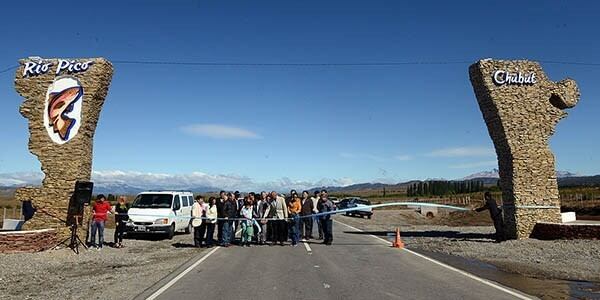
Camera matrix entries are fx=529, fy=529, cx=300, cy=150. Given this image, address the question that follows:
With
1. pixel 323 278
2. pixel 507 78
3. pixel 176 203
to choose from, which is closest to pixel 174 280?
pixel 323 278

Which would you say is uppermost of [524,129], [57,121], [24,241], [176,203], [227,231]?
[524,129]

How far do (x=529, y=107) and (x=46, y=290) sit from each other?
18.1 metres

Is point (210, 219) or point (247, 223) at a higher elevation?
point (210, 219)

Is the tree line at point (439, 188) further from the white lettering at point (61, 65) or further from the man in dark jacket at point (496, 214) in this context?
the white lettering at point (61, 65)

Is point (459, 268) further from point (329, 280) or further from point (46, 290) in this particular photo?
point (46, 290)

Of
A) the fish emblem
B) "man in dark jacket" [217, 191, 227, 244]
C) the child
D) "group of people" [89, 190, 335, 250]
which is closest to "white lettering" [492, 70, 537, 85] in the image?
"group of people" [89, 190, 335, 250]

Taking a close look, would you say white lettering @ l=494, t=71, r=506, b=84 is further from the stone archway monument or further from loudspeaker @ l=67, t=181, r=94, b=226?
loudspeaker @ l=67, t=181, r=94, b=226

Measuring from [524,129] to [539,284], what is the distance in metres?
11.2

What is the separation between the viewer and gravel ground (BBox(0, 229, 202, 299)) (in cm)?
1020

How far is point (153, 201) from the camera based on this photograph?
23.2 meters

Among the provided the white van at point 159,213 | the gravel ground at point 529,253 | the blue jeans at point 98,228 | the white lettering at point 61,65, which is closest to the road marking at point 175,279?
the blue jeans at point 98,228

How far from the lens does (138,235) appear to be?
75.7ft

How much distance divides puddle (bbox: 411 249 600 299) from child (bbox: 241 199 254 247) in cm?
763

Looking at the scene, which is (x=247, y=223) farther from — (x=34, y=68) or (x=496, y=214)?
(x=496, y=214)
